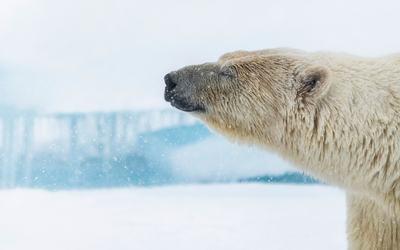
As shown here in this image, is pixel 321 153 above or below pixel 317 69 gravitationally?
below

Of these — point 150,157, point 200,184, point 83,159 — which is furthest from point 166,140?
point 83,159

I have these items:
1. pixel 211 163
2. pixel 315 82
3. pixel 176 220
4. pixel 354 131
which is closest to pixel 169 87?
pixel 315 82

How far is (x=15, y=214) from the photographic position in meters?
5.15

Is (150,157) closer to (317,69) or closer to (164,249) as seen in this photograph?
(164,249)

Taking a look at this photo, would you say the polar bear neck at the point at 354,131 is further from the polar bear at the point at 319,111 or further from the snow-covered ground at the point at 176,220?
the snow-covered ground at the point at 176,220

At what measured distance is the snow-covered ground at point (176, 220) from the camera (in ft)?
11.4

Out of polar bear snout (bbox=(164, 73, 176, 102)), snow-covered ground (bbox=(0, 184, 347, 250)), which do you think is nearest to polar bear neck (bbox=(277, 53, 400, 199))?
polar bear snout (bbox=(164, 73, 176, 102))

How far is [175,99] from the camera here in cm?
215

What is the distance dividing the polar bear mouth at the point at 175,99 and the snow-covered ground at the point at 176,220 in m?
1.66

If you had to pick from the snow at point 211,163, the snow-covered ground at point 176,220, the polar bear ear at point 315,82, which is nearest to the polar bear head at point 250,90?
the polar bear ear at point 315,82

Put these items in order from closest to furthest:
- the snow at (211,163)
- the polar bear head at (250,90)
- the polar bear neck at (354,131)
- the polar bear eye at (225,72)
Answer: the polar bear neck at (354,131), the polar bear head at (250,90), the polar bear eye at (225,72), the snow at (211,163)

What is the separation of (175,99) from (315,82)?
30.8 inches

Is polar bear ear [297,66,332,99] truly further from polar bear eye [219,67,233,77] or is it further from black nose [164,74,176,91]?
black nose [164,74,176,91]

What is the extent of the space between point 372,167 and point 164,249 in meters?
2.07
